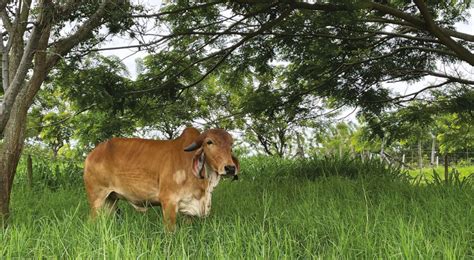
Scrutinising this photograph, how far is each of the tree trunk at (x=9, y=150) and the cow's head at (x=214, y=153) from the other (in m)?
1.74

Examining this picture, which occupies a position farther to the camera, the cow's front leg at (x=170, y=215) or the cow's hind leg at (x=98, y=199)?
the cow's hind leg at (x=98, y=199)

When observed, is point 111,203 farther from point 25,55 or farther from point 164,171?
point 25,55

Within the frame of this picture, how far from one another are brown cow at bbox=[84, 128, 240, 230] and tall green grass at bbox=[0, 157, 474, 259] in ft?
0.68

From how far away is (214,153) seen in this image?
407cm

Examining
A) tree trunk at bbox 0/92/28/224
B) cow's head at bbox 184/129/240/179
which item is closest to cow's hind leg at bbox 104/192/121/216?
tree trunk at bbox 0/92/28/224

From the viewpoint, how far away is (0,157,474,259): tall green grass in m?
3.64

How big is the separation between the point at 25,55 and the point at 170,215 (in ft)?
6.54

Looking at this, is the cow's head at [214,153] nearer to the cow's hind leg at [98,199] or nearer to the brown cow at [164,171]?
the brown cow at [164,171]

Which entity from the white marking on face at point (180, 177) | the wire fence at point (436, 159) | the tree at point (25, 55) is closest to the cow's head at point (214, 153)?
the white marking on face at point (180, 177)

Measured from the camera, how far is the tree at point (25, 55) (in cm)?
467

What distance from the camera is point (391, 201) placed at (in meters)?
5.49

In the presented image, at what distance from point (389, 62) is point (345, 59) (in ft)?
2.52

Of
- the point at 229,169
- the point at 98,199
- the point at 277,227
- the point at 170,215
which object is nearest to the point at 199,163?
the point at 229,169

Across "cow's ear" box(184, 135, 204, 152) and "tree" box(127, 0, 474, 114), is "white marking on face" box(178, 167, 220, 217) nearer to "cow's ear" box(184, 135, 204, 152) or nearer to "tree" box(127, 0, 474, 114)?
"cow's ear" box(184, 135, 204, 152)
